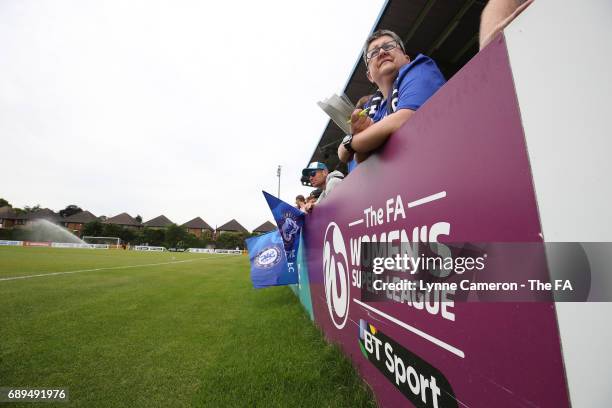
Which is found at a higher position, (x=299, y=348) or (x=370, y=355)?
(x=370, y=355)

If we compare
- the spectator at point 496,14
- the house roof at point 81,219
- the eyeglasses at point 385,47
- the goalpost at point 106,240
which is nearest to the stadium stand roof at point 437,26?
the eyeglasses at point 385,47

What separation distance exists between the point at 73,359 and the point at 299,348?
183 centimetres

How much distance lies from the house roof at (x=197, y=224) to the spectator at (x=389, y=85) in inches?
3216

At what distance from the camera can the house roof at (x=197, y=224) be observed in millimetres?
76875

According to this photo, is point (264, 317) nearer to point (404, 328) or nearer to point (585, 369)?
point (404, 328)

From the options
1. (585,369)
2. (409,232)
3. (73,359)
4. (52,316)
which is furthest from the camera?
(52,316)

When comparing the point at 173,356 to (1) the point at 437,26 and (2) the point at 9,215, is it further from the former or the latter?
(2) the point at 9,215

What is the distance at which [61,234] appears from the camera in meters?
58.0

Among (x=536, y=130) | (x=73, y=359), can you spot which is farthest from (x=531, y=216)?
(x=73, y=359)

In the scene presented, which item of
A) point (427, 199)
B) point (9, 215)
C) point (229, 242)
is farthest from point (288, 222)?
point (9, 215)

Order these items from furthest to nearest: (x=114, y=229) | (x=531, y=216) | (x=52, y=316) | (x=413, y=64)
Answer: (x=114, y=229), (x=52, y=316), (x=413, y=64), (x=531, y=216)

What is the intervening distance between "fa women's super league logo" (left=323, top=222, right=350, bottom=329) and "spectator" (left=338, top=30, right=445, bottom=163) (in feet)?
2.22

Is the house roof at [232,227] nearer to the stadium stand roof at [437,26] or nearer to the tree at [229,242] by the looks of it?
the tree at [229,242]

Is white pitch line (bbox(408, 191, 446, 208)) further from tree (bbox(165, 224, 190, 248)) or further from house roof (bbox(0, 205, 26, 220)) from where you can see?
house roof (bbox(0, 205, 26, 220))
